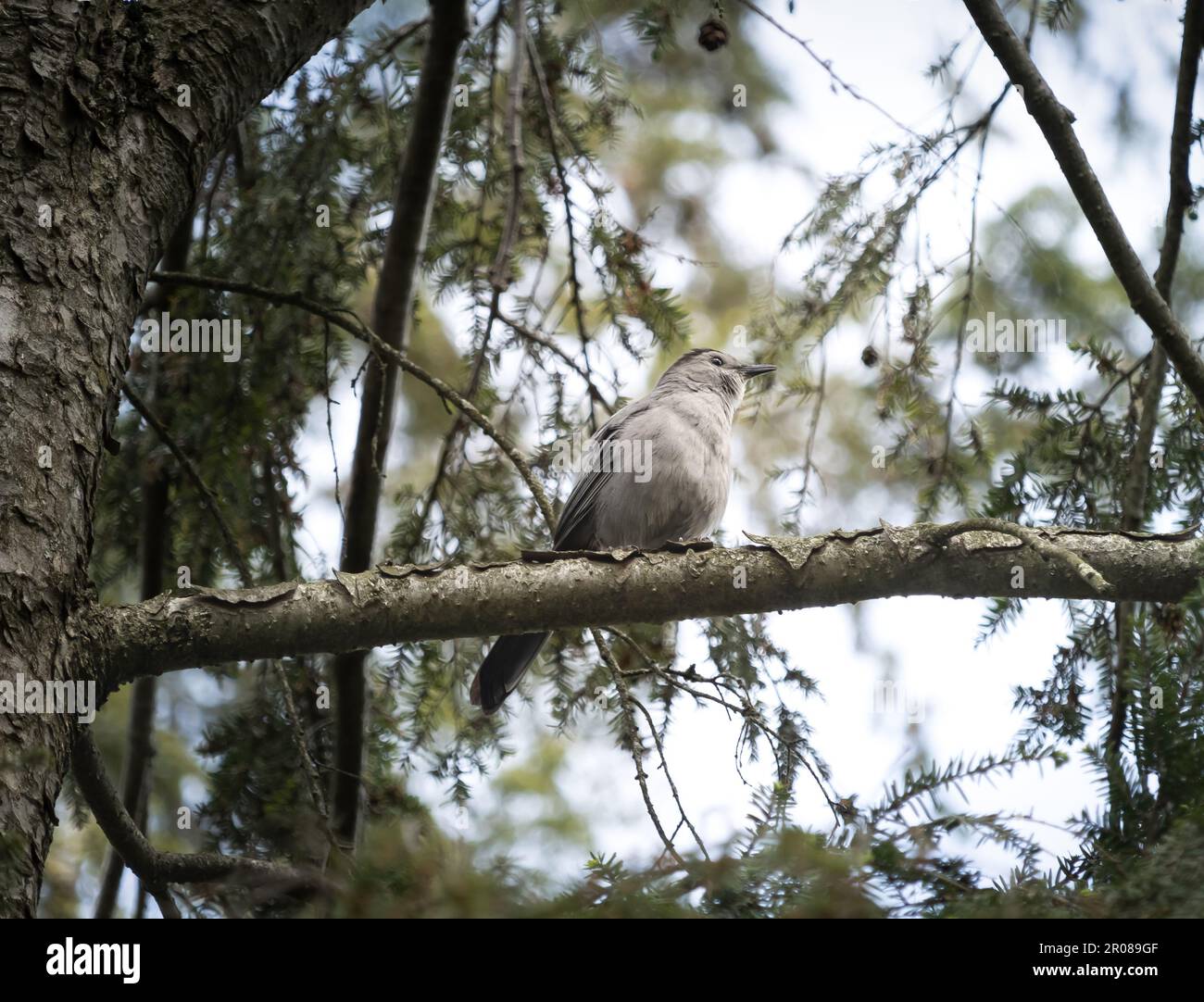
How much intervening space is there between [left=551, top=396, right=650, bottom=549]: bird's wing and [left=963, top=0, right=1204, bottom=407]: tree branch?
2.14 metres

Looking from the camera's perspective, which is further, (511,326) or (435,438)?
(435,438)

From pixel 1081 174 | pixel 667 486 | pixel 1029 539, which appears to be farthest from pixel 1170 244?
pixel 667 486

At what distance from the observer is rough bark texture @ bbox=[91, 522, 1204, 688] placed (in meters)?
2.68

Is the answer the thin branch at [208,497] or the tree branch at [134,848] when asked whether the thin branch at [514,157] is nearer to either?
the thin branch at [208,497]

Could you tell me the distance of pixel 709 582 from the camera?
2842 millimetres

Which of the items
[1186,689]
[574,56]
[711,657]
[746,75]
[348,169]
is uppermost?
[746,75]

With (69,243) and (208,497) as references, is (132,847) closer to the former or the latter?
(208,497)

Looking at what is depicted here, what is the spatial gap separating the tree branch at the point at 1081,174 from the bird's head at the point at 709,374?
227 centimetres

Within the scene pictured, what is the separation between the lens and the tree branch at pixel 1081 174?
3016 mm

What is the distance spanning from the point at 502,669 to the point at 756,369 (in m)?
1.85

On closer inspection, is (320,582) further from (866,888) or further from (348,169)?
(348,169)

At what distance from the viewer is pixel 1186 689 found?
2154 millimetres
